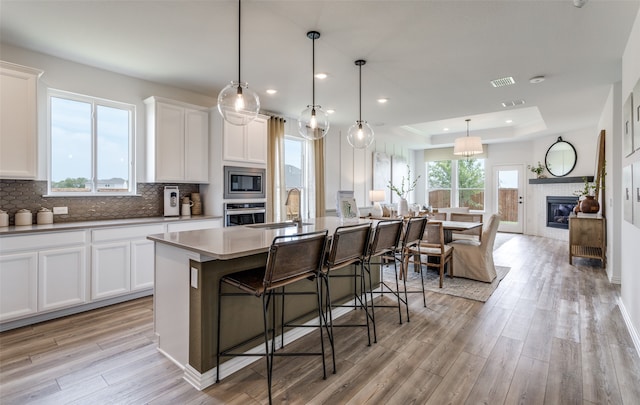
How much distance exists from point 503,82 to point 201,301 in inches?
171

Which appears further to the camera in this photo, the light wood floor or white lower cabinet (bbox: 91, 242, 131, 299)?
white lower cabinet (bbox: 91, 242, 131, 299)

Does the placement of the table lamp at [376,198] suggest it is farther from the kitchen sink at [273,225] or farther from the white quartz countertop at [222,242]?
the white quartz countertop at [222,242]

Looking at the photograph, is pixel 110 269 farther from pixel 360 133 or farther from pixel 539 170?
pixel 539 170

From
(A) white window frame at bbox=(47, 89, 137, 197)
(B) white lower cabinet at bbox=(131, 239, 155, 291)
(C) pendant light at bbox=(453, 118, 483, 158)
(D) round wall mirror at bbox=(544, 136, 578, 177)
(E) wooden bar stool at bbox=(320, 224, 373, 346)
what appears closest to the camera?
(E) wooden bar stool at bbox=(320, 224, 373, 346)

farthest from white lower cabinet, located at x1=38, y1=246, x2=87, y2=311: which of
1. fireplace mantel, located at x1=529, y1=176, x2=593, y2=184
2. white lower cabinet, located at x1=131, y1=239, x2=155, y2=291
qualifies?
fireplace mantel, located at x1=529, y1=176, x2=593, y2=184

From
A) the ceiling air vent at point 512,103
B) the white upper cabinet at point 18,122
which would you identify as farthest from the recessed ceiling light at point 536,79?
the white upper cabinet at point 18,122

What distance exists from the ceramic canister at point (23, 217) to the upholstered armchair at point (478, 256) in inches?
197

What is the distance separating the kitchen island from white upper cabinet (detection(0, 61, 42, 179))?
1841mm

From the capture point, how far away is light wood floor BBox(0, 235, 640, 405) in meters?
1.92

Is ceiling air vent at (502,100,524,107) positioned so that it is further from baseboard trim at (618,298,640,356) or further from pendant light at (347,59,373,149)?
baseboard trim at (618,298,640,356)

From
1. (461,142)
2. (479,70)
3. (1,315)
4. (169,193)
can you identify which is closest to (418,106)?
(479,70)

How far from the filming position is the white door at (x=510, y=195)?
8.92 meters

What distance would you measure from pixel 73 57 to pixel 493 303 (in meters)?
5.26

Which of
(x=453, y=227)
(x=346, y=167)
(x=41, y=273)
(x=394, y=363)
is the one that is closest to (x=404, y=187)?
(x=346, y=167)
